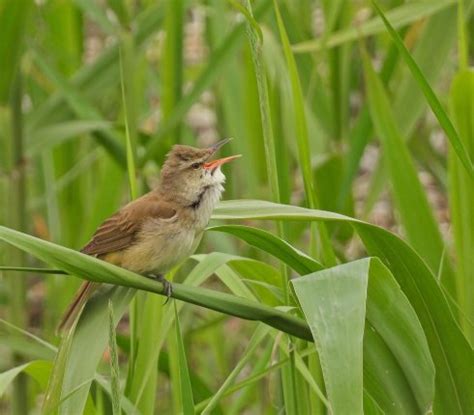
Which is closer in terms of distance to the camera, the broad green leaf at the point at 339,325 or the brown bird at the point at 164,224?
the broad green leaf at the point at 339,325

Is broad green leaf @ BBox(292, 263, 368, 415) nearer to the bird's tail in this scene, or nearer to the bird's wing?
the bird's tail

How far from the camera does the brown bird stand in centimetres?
264

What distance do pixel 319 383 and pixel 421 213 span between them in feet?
1.67

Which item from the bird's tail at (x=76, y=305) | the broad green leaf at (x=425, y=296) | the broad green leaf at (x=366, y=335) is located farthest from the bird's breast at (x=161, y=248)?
the broad green leaf at (x=366, y=335)

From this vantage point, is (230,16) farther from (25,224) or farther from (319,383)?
(319,383)

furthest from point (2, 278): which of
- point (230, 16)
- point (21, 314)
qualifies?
point (230, 16)

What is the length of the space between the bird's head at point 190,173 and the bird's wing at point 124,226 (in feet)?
0.17

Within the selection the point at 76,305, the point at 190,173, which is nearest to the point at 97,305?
the point at 76,305

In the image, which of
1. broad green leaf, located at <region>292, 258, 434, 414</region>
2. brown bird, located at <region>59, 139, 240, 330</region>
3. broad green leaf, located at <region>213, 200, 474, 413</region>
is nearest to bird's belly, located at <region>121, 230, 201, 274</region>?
brown bird, located at <region>59, 139, 240, 330</region>

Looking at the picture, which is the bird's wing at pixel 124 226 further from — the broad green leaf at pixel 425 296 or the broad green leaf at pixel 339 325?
the broad green leaf at pixel 339 325

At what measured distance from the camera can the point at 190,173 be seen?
2.83 m

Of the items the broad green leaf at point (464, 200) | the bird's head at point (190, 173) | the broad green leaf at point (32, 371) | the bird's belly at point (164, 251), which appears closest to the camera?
the broad green leaf at point (32, 371)

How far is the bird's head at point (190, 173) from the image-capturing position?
2762 mm

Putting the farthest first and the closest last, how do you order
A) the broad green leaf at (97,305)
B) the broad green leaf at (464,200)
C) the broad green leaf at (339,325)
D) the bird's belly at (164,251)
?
the bird's belly at (164,251) < the broad green leaf at (464,200) < the broad green leaf at (97,305) < the broad green leaf at (339,325)
